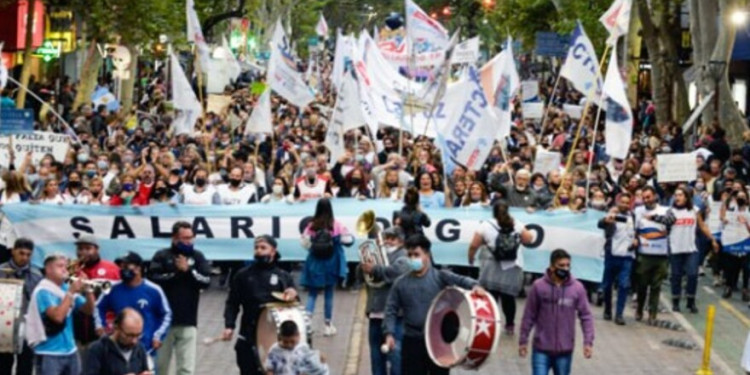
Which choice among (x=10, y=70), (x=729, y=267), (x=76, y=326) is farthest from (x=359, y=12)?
(x=76, y=326)

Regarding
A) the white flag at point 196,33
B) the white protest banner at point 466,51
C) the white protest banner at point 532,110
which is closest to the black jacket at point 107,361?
the white flag at point 196,33

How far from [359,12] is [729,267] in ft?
377

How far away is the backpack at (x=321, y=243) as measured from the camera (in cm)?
1873

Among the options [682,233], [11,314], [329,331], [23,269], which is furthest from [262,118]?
[11,314]

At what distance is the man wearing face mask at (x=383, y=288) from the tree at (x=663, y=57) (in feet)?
82.5

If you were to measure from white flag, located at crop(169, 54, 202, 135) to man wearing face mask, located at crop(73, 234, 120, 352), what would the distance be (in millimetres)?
11275

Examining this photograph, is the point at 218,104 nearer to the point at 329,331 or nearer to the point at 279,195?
the point at 279,195

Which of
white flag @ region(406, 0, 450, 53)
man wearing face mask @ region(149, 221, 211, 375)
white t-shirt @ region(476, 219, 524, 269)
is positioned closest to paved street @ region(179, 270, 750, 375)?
white t-shirt @ region(476, 219, 524, 269)

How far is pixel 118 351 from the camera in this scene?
12.2m

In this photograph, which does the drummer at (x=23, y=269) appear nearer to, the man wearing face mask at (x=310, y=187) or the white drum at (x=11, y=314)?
the white drum at (x=11, y=314)

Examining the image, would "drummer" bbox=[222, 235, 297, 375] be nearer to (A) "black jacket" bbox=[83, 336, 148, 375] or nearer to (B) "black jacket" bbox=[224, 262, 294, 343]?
(B) "black jacket" bbox=[224, 262, 294, 343]

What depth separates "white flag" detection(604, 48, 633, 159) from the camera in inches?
906

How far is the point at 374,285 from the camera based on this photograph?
15742 millimetres

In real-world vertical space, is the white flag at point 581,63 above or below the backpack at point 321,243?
above
